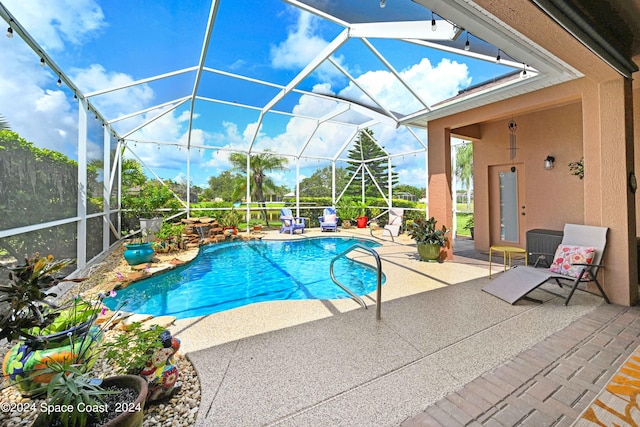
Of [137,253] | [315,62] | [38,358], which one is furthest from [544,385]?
[137,253]

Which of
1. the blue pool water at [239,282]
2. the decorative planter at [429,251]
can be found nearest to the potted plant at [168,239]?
the blue pool water at [239,282]

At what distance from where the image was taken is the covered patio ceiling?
4055 mm

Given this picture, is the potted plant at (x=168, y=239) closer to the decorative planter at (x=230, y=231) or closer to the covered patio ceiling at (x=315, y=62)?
the decorative planter at (x=230, y=231)

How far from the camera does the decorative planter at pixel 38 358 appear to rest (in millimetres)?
2021

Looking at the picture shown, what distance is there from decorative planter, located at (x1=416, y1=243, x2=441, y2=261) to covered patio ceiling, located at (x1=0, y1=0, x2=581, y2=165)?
10.4 ft

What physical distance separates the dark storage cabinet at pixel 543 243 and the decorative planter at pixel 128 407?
639 centimetres

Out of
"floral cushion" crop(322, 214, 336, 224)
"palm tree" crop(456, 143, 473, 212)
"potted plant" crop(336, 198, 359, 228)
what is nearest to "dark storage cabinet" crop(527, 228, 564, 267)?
"floral cushion" crop(322, 214, 336, 224)

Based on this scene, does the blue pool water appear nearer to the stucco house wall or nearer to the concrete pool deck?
the concrete pool deck

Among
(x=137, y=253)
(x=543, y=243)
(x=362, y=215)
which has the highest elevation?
(x=362, y=215)

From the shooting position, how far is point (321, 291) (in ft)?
18.2

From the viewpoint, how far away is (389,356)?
2.67 m

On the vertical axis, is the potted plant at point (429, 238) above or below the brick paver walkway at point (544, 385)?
above

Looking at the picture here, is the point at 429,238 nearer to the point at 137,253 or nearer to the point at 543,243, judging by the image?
the point at 543,243

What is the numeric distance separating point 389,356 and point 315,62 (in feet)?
19.1
